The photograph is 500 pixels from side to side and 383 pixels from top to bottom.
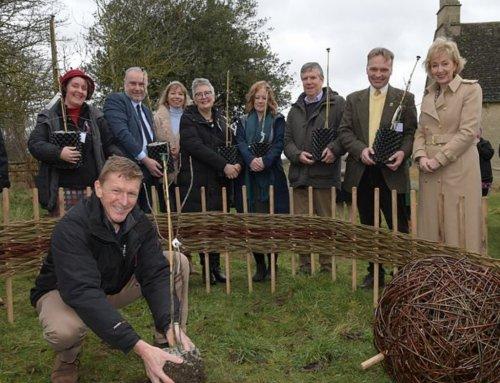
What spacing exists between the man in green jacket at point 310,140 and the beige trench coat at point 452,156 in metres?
0.93

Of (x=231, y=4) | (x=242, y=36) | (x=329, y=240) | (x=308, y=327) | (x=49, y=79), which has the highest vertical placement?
(x=231, y=4)

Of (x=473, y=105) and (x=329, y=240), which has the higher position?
(x=473, y=105)

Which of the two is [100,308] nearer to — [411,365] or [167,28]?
[411,365]

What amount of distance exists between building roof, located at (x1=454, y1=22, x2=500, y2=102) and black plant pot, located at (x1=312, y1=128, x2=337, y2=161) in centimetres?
2007

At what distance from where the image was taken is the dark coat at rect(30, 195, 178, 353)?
2861 mm

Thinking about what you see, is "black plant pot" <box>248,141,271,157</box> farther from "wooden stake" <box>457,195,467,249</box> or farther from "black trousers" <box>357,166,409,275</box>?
"wooden stake" <box>457,195,467,249</box>

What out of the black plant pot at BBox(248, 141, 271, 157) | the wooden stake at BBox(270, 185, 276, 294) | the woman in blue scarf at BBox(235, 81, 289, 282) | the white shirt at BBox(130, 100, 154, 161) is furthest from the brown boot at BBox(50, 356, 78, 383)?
the black plant pot at BBox(248, 141, 271, 157)

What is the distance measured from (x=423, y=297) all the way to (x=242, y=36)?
66.0 feet

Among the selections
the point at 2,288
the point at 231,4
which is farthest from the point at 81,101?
the point at 231,4

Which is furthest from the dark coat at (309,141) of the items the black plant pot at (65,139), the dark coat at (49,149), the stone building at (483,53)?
the stone building at (483,53)

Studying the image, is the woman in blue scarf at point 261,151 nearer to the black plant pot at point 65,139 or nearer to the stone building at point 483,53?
the black plant pot at point 65,139

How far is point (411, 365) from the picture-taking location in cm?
290

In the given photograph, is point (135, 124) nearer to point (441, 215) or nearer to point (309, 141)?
point (309, 141)

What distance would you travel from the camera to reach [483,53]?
24.1m
